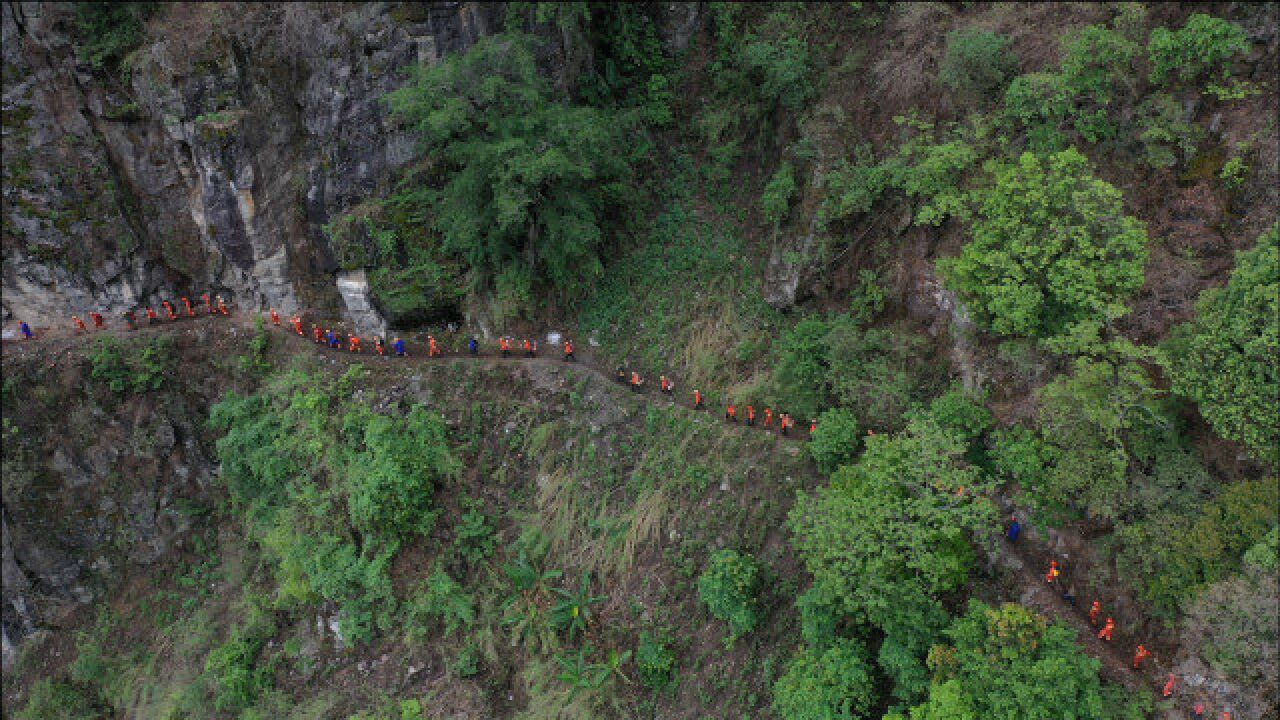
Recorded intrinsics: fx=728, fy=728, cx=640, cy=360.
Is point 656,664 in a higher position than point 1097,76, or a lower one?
lower

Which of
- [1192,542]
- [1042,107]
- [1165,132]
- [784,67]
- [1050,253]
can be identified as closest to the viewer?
[1192,542]

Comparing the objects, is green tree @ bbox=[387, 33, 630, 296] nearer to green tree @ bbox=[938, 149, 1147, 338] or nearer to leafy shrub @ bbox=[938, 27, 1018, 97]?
leafy shrub @ bbox=[938, 27, 1018, 97]

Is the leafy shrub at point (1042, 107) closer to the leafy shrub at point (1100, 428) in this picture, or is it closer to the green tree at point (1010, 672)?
the leafy shrub at point (1100, 428)

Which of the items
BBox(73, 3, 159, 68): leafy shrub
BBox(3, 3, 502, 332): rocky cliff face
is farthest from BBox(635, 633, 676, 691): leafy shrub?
BBox(73, 3, 159, 68): leafy shrub

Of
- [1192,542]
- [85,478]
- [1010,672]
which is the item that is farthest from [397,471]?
[1192,542]

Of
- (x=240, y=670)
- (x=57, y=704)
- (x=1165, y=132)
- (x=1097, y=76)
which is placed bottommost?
(x=57, y=704)

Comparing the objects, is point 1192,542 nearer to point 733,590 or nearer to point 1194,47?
point 733,590

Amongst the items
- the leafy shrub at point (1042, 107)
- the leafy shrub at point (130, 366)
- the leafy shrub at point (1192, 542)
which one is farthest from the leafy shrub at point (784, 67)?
the leafy shrub at point (130, 366)
